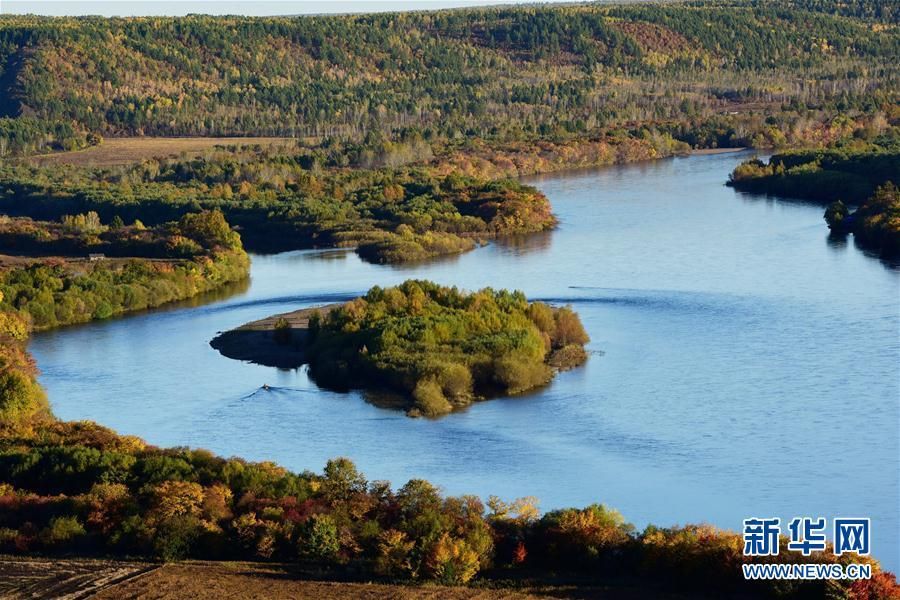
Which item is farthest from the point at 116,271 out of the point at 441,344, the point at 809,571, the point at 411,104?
the point at 411,104

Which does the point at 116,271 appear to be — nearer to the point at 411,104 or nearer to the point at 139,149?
the point at 139,149

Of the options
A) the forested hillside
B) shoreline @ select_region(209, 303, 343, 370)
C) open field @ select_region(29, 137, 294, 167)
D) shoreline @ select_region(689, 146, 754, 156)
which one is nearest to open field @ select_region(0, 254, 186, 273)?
shoreline @ select_region(209, 303, 343, 370)

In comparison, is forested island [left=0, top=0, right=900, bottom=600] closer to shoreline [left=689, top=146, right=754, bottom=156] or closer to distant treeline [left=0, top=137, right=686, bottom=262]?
distant treeline [left=0, top=137, right=686, bottom=262]

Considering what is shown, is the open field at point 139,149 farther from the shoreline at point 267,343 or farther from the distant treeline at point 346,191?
the shoreline at point 267,343

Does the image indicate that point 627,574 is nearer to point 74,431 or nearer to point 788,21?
point 74,431

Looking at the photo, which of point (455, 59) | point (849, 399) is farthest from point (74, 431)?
point (455, 59)

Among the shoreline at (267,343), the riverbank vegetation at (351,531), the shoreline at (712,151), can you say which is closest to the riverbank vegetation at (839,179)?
the shoreline at (712,151)

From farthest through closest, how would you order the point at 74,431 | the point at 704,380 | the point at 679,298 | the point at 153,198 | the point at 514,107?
the point at 514,107 → the point at 153,198 → the point at 679,298 → the point at 704,380 → the point at 74,431
